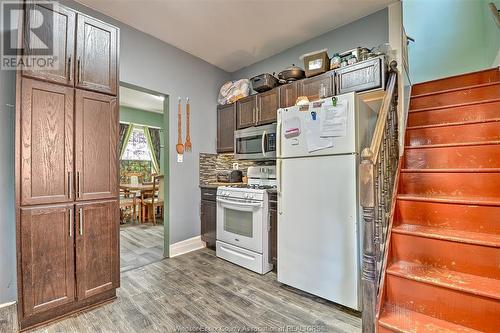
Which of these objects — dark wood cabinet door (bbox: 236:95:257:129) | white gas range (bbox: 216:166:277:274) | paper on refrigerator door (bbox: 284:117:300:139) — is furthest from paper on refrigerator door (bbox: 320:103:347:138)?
dark wood cabinet door (bbox: 236:95:257:129)

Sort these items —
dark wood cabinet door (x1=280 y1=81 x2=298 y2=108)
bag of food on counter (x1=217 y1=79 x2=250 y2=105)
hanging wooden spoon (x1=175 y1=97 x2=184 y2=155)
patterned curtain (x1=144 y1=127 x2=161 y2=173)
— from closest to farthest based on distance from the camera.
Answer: dark wood cabinet door (x1=280 y1=81 x2=298 y2=108)
hanging wooden spoon (x1=175 y1=97 x2=184 y2=155)
bag of food on counter (x1=217 y1=79 x2=250 y2=105)
patterned curtain (x1=144 y1=127 x2=161 y2=173)

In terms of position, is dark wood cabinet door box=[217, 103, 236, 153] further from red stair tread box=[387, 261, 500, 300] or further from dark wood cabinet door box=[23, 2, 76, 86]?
red stair tread box=[387, 261, 500, 300]

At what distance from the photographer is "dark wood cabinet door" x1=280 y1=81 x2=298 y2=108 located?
9.65ft

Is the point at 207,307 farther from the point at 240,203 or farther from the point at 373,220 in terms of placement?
the point at 373,220

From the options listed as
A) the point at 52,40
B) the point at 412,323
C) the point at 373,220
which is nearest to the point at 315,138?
the point at 373,220

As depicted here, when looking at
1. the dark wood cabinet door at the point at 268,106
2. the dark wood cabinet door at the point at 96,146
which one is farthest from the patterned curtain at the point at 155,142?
the dark wood cabinet door at the point at 96,146

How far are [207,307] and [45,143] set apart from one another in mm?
1839

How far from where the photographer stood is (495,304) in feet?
3.97

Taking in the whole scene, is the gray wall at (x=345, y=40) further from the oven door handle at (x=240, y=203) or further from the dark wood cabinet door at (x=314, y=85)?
the oven door handle at (x=240, y=203)

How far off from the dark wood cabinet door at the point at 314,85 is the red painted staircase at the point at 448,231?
1.00 metres

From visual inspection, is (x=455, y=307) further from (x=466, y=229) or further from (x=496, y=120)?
(x=496, y=120)

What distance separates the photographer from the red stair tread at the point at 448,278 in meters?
1.26

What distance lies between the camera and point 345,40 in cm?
287

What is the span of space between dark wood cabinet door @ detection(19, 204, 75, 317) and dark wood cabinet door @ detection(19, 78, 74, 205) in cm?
12
